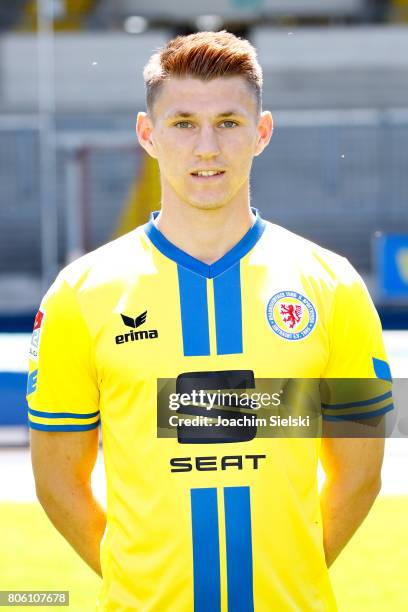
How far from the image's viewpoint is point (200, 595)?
1799mm

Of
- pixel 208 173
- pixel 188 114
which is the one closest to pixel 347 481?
pixel 208 173

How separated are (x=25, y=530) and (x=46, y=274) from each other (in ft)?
27.3

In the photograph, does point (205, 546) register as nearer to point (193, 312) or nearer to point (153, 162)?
point (193, 312)

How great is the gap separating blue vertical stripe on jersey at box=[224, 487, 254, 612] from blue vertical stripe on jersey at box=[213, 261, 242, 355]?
246mm

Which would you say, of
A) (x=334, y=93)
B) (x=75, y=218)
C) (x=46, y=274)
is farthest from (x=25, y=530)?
(x=334, y=93)

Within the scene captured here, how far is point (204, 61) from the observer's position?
6.08 ft

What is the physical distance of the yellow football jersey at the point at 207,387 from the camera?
1.80 meters

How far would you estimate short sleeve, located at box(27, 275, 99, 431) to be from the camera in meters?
1.86

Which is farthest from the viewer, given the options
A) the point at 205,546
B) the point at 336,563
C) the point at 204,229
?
the point at 336,563

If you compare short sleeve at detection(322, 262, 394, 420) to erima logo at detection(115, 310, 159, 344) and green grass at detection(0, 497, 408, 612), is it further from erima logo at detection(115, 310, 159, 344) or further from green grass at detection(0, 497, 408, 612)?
green grass at detection(0, 497, 408, 612)

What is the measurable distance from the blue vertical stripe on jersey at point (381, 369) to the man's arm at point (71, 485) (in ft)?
1.71

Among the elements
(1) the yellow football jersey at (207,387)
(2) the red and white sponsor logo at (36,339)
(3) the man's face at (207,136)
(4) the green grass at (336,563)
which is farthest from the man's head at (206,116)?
(4) the green grass at (336,563)

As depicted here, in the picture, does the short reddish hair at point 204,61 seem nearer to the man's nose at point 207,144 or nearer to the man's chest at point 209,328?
the man's nose at point 207,144

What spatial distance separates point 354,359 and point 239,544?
381mm
